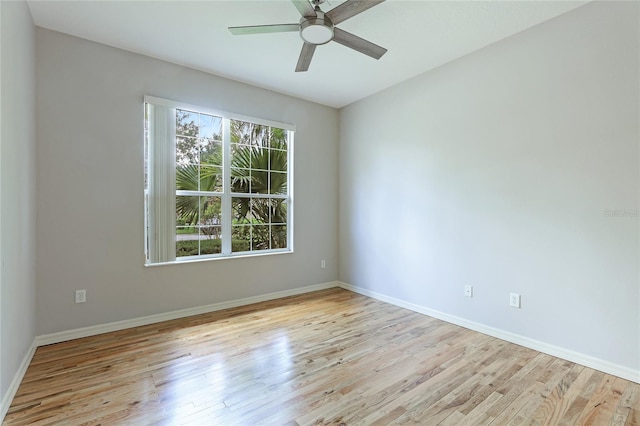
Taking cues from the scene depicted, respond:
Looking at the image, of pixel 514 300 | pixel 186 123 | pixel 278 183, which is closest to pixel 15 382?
pixel 186 123

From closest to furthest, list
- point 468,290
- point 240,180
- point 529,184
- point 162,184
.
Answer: point 529,184
point 468,290
point 162,184
point 240,180

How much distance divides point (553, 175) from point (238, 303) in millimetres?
3493

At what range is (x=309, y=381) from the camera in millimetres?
2104

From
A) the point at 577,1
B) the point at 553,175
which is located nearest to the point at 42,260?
the point at 553,175

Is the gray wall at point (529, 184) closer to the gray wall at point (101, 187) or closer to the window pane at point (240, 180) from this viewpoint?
the window pane at point (240, 180)

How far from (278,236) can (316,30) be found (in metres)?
2.68

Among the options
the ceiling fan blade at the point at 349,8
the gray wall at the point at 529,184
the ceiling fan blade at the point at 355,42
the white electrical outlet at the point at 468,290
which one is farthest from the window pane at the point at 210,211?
the white electrical outlet at the point at 468,290

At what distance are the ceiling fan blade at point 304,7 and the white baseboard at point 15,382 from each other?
2.92 meters

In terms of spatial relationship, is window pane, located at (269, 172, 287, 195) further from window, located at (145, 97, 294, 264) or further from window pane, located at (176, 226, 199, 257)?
window pane, located at (176, 226, 199, 257)

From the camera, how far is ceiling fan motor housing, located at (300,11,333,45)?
2.09 m

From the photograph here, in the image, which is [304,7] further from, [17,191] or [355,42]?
[17,191]

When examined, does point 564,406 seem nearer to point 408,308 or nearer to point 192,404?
point 408,308

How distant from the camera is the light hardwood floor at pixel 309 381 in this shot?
176 centimetres

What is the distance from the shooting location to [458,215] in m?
3.19
